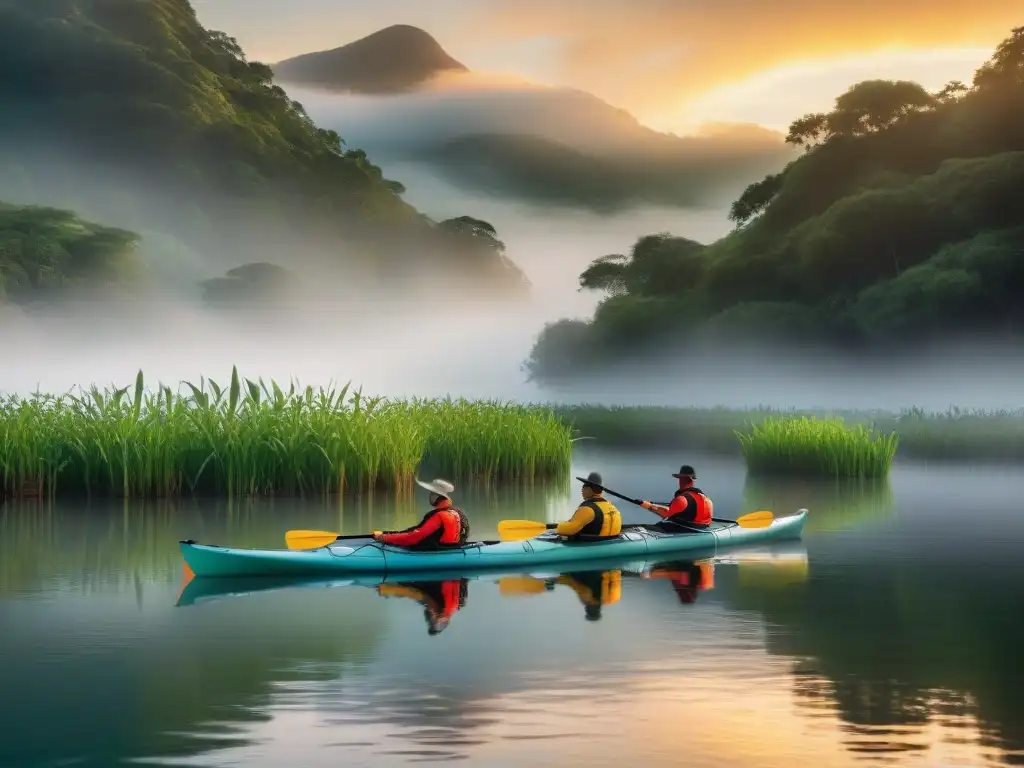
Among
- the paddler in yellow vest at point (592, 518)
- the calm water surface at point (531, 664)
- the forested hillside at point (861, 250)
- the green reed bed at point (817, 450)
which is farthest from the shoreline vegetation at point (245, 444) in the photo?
the forested hillside at point (861, 250)

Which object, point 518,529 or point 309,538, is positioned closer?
point 309,538

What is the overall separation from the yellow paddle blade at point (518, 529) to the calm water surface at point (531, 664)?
0.96 m

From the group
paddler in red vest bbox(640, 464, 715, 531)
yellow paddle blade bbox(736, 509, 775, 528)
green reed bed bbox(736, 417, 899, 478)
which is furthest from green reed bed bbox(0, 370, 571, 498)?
green reed bed bbox(736, 417, 899, 478)

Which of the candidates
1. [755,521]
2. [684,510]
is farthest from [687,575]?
A: [755,521]

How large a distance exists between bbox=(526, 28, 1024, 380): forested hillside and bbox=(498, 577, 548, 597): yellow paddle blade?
1958 inches

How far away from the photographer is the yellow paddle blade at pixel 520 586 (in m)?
13.9

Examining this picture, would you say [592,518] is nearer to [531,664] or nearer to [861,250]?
[531,664]

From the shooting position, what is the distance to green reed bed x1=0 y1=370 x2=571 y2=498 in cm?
2150

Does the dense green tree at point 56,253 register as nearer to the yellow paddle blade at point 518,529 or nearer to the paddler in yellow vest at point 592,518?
the yellow paddle blade at point 518,529

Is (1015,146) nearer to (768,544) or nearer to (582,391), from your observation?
(582,391)

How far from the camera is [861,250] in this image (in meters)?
66.4

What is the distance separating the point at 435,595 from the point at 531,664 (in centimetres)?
351

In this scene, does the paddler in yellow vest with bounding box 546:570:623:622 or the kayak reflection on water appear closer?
the paddler in yellow vest with bounding box 546:570:623:622

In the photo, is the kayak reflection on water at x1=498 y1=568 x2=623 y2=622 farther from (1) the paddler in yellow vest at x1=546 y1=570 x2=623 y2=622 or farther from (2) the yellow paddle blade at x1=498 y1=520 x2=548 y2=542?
(2) the yellow paddle blade at x1=498 y1=520 x2=548 y2=542
